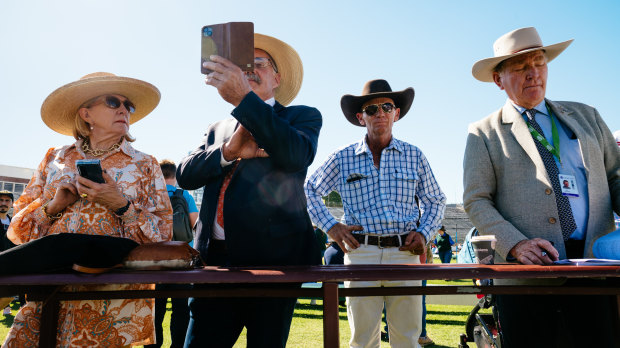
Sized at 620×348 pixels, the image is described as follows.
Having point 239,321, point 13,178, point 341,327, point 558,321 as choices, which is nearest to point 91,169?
point 239,321

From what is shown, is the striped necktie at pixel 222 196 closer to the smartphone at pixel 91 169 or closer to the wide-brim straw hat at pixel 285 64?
the smartphone at pixel 91 169

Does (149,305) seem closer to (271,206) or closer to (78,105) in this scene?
(271,206)

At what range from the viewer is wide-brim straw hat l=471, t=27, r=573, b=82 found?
247 centimetres

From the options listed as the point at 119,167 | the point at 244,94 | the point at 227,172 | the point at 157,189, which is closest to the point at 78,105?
the point at 119,167

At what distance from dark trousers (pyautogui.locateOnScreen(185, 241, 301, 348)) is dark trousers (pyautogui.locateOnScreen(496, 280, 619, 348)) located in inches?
49.6

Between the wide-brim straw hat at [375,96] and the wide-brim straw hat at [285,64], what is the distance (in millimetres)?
1004

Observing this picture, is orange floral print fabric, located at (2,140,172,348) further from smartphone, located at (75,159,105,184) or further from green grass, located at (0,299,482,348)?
green grass, located at (0,299,482,348)

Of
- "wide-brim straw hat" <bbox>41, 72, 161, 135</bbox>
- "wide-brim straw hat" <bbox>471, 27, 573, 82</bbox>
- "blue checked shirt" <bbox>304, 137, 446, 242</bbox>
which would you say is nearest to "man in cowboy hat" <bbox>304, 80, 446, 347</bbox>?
"blue checked shirt" <bbox>304, 137, 446, 242</bbox>

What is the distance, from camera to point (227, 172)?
6.73ft

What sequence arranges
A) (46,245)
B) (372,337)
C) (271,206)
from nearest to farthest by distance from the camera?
(46,245), (271,206), (372,337)

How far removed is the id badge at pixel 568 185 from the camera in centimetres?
227

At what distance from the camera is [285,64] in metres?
2.66

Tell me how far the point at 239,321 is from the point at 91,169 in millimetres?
986

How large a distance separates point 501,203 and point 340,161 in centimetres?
147
